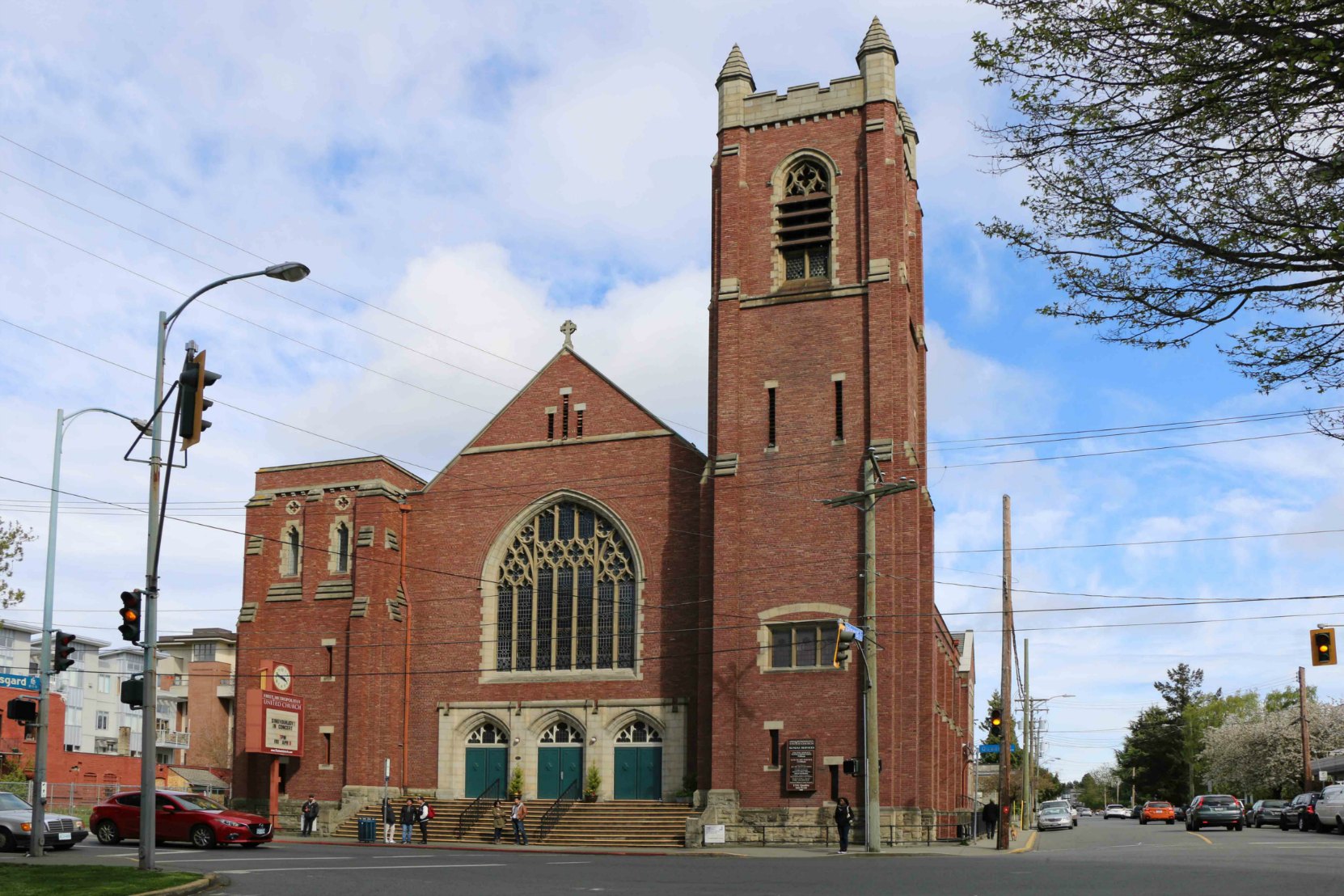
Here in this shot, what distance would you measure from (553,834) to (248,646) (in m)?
13.2

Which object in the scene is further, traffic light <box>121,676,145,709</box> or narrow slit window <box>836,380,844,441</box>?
narrow slit window <box>836,380,844,441</box>

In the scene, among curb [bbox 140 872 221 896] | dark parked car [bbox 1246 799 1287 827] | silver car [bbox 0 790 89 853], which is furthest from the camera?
dark parked car [bbox 1246 799 1287 827]

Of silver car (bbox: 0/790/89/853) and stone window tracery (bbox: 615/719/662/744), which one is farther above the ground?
stone window tracery (bbox: 615/719/662/744)

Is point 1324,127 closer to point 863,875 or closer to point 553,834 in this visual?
point 863,875

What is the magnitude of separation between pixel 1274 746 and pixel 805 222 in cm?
7047

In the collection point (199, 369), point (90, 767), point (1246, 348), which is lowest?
point (90, 767)

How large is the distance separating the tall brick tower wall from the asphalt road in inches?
219

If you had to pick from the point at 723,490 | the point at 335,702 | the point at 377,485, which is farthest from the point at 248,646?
the point at 723,490

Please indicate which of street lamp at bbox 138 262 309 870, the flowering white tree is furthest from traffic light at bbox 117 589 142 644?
the flowering white tree

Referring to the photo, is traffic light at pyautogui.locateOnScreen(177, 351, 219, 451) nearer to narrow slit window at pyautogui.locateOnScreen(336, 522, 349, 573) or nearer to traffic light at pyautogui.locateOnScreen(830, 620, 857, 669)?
traffic light at pyautogui.locateOnScreen(830, 620, 857, 669)

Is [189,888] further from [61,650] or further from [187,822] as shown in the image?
[187,822]

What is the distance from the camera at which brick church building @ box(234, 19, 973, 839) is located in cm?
3872

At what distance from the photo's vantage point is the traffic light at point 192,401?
20.0 m

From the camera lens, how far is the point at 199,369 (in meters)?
20.5
